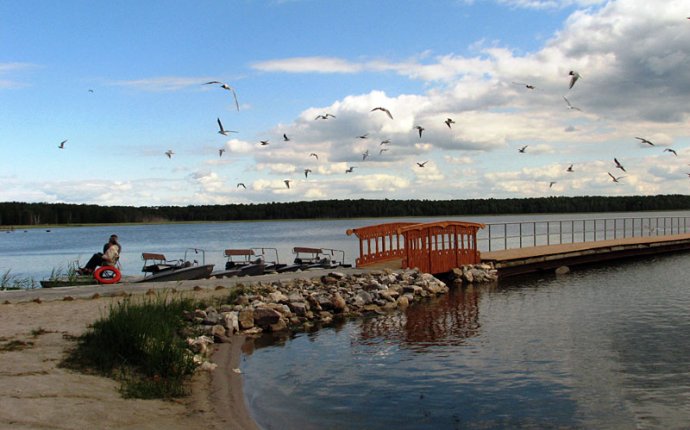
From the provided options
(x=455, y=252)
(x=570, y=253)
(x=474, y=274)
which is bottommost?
(x=474, y=274)

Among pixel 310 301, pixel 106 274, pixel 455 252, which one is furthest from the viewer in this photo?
pixel 455 252

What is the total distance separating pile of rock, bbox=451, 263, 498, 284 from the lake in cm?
574

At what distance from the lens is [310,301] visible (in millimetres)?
18500

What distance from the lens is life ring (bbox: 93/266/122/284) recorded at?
813 inches

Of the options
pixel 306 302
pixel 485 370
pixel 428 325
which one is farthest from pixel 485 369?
pixel 306 302

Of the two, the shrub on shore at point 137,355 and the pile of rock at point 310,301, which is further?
the pile of rock at point 310,301

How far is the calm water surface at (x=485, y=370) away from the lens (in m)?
9.69

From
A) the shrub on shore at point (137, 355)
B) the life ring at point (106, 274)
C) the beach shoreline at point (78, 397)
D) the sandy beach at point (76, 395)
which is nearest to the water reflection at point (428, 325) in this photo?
the sandy beach at point (76, 395)

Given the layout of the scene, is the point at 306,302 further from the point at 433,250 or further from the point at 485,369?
the point at 433,250

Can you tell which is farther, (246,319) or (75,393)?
(246,319)

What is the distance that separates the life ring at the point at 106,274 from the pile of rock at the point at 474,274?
1344 cm

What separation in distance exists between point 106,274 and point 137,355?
36.8 ft

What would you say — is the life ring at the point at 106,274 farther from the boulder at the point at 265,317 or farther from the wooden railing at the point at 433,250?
the wooden railing at the point at 433,250

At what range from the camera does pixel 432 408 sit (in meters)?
10.1
